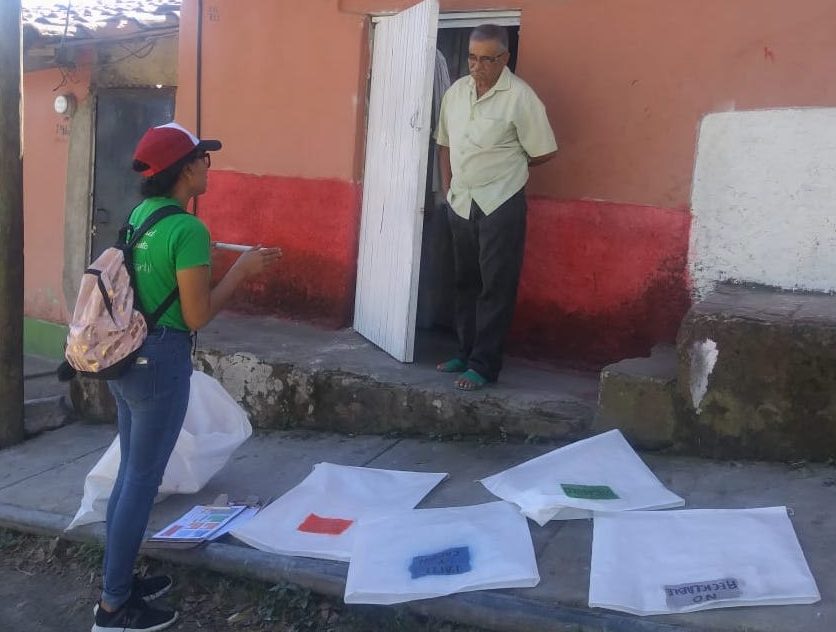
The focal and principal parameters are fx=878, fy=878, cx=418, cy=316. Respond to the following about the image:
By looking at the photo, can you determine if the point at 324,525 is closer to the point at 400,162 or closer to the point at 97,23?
the point at 400,162

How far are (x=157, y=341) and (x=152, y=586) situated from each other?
1068mm

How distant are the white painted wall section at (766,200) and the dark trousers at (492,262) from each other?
3.25 feet

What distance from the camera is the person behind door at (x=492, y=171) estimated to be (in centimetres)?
454

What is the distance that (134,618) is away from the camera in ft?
10.8

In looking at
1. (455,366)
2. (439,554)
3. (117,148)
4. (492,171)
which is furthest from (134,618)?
(117,148)

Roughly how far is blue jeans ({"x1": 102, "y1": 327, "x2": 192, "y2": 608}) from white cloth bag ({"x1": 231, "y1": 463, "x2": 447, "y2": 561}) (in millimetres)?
541

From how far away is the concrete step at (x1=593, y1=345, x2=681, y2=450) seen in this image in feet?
13.4

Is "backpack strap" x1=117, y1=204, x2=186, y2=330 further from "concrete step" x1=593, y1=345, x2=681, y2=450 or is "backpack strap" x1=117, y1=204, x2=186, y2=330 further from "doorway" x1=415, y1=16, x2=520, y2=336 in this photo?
"doorway" x1=415, y1=16, x2=520, y2=336

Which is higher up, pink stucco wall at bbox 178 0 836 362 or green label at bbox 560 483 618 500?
pink stucco wall at bbox 178 0 836 362

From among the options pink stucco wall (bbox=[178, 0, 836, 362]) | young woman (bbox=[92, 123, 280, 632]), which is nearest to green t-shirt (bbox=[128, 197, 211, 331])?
young woman (bbox=[92, 123, 280, 632])

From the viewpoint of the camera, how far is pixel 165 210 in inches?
122

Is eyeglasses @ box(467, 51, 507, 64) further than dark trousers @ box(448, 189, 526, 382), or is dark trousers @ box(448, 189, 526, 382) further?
dark trousers @ box(448, 189, 526, 382)

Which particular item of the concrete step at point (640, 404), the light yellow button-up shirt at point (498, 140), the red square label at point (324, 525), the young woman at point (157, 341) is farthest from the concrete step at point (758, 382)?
the young woman at point (157, 341)

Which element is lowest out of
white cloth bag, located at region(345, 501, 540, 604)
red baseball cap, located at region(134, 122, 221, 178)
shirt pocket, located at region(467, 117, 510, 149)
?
white cloth bag, located at region(345, 501, 540, 604)
